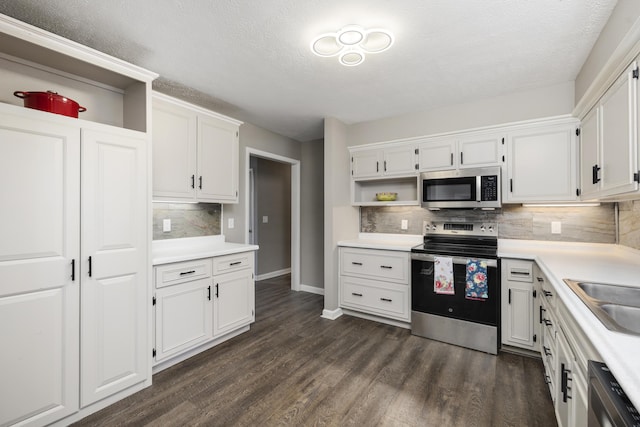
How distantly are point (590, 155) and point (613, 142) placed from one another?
0.53 m

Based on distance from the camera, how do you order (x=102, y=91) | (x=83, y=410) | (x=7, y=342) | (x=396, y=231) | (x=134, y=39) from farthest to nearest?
(x=396, y=231)
(x=102, y=91)
(x=134, y=39)
(x=83, y=410)
(x=7, y=342)

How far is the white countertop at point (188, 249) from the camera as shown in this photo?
7.72ft

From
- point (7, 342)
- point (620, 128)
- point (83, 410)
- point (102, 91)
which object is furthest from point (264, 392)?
point (620, 128)

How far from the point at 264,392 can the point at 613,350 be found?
6.39 feet

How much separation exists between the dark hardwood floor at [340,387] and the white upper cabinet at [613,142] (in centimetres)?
148

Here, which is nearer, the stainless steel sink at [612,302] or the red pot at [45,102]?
the stainless steel sink at [612,302]

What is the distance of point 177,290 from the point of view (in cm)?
236

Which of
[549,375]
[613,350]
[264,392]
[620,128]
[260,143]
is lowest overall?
[264,392]

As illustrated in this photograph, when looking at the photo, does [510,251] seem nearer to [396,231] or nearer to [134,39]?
[396,231]

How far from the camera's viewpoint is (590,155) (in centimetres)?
222

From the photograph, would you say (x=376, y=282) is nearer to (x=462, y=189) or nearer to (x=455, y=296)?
(x=455, y=296)

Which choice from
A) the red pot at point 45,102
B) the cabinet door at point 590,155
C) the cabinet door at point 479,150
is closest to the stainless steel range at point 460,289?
the cabinet door at point 479,150

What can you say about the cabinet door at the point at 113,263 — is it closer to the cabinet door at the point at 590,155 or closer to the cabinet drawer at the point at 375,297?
the cabinet drawer at the point at 375,297

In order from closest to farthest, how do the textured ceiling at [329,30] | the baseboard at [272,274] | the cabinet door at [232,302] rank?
the textured ceiling at [329,30]
the cabinet door at [232,302]
the baseboard at [272,274]
